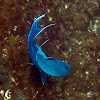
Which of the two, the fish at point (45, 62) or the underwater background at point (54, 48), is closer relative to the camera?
the fish at point (45, 62)

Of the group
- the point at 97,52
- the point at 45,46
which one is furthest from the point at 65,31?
the point at 97,52

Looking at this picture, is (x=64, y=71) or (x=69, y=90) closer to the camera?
(x=64, y=71)

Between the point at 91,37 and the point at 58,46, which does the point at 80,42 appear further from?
the point at 58,46

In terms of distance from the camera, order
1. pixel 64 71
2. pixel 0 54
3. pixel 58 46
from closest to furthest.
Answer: pixel 64 71
pixel 0 54
pixel 58 46

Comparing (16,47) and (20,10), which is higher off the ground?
(20,10)

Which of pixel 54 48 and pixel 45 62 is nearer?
pixel 45 62

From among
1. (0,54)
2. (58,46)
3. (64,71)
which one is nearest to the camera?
(64,71)

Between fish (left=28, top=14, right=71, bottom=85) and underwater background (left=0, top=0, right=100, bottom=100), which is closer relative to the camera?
fish (left=28, top=14, right=71, bottom=85)

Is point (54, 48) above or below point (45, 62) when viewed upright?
above
